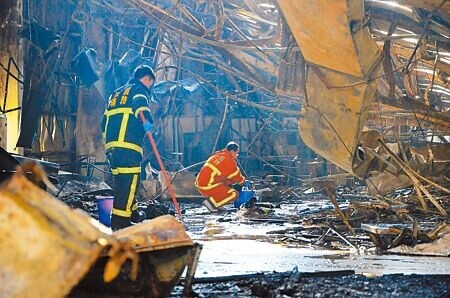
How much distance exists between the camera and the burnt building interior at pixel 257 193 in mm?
1983

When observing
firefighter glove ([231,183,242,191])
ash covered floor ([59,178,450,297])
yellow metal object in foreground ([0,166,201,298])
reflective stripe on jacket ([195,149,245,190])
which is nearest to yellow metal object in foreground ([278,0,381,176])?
ash covered floor ([59,178,450,297])

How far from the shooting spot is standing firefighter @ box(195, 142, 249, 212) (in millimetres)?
11328

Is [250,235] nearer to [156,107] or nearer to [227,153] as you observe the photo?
[227,153]

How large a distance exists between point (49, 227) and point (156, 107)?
Answer: 14507 mm

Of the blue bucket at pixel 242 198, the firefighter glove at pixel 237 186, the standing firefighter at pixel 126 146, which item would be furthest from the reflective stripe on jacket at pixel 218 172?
the standing firefighter at pixel 126 146

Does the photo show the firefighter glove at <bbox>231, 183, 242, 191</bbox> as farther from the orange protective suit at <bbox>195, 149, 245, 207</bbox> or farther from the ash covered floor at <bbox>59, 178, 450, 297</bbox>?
the ash covered floor at <bbox>59, 178, 450, 297</bbox>

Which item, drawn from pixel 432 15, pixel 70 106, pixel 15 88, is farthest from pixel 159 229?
pixel 70 106

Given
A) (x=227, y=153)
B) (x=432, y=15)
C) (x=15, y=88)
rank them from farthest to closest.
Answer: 1. (x=227, y=153)
2. (x=15, y=88)
3. (x=432, y=15)

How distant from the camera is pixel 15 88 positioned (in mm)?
9836

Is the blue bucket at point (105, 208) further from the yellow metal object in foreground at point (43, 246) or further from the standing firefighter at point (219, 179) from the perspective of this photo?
the yellow metal object in foreground at point (43, 246)

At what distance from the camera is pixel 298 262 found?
4941 millimetres

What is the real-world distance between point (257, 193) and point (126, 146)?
7704 millimetres

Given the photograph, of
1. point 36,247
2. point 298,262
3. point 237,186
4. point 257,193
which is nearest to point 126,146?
point 298,262

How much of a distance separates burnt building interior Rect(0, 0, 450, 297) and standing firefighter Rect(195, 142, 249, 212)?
569 millimetres
